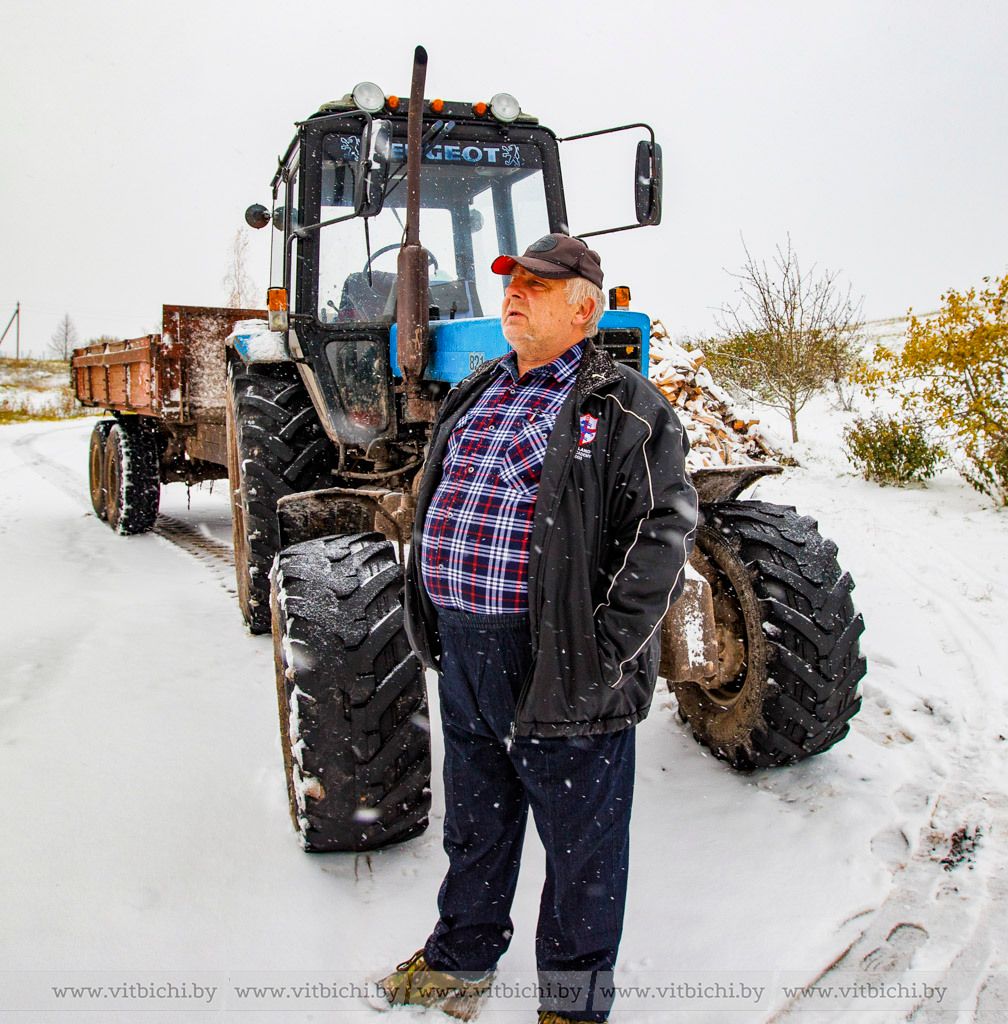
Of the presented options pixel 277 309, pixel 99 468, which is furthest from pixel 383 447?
pixel 99 468

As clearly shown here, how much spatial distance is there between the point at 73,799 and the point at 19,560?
4021 mm

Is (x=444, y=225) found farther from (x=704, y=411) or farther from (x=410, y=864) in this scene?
(x=704, y=411)

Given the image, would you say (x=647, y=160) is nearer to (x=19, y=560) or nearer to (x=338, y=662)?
(x=338, y=662)

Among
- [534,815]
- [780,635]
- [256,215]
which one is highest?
[256,215]

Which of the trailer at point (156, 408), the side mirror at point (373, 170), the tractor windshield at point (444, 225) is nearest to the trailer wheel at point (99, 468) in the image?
the trailer at point (156, 408)

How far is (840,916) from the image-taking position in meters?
2.27

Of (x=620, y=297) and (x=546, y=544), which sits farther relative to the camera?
(x=620, y=297)

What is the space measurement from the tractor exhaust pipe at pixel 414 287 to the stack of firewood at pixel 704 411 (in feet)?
19.0

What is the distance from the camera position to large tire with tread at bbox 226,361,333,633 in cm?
390

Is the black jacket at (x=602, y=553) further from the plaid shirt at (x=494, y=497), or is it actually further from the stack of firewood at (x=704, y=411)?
the stack of firewood at (x=704, y=411)

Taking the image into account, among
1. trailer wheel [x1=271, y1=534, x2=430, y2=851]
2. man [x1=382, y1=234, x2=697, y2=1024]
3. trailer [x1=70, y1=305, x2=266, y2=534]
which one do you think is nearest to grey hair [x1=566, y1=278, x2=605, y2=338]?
man [x1=382, y1=234, x2=697, y2=1024]

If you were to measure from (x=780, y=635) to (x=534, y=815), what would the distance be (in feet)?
4.36

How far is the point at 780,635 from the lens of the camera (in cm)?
282

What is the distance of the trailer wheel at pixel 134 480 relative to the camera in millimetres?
7324
